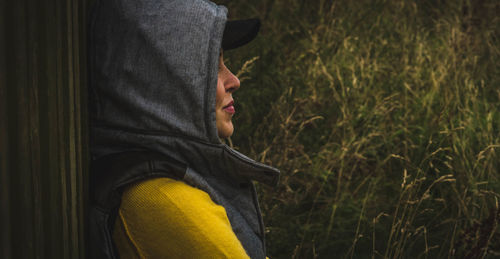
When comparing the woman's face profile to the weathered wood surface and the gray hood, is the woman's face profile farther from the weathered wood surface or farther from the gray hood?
the weathered wood surface

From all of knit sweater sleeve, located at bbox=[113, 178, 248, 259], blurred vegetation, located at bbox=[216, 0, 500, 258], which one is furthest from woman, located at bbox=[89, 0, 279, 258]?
blurred vegetation, located at bbox=[216, 0, 500, 258]

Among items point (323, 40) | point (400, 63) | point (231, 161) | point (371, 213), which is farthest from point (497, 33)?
point (231, 161)

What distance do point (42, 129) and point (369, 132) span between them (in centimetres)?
273

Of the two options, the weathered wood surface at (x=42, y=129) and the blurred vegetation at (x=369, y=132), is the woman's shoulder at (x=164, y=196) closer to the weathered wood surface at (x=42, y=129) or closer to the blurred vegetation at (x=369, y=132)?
the weathered wood surface at (x=42, y=129)

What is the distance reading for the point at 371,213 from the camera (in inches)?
111

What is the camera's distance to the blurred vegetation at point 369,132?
2.62 meters

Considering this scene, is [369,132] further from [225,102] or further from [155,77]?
[155,77]

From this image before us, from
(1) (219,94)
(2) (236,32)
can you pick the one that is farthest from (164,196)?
(2) (236,32)

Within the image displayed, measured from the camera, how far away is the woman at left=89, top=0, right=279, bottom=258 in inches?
44.9

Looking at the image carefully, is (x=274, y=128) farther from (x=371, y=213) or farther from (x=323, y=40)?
(x=323, y=40)

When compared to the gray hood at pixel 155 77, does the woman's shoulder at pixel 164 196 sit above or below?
below

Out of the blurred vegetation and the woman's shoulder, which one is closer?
the woman's shoulder

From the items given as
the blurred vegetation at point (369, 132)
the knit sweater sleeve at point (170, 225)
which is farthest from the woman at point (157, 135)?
the blurred vegetation at point (369, 132)

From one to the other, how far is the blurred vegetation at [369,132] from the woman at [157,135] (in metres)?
1.07
